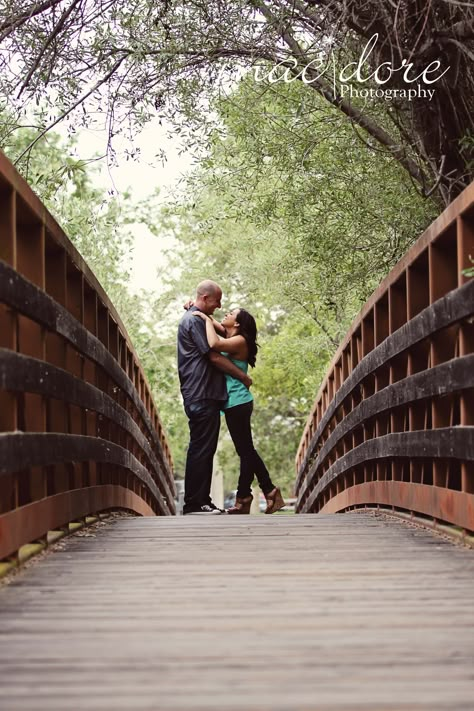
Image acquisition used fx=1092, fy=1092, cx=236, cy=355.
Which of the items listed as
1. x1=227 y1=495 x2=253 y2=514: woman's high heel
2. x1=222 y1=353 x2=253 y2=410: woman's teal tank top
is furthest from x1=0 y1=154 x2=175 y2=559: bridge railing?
x1=227 y1=495 x2=253 y2=514: woman's high heel

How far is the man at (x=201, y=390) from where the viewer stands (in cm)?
916

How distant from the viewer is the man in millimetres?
9156

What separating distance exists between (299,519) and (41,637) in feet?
12.4

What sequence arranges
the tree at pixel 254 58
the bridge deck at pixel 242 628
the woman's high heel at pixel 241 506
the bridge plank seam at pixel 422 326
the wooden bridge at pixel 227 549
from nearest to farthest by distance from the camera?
the bridge deck at pixel 242 628 → the wooden bridge at pixel 227 549 → the bridge plank seam at pixel 422 326 → the tree at pixel 254 58 → the woman's high heel at pixel 241 506

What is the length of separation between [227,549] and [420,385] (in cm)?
139

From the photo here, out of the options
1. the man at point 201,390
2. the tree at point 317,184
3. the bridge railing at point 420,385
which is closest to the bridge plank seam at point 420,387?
the bridge railing at point 420,385

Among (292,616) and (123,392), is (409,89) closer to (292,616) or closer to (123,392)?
(123,392)

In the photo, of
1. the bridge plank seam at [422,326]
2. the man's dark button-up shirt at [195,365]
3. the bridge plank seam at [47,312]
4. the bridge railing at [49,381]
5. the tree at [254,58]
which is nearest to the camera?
the bridge plank seam at [47,312]

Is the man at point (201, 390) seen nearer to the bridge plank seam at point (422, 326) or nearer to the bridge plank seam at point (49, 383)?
the bridge plank seam at point (422, 326)

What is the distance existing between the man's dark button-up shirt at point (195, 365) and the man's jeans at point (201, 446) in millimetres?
77

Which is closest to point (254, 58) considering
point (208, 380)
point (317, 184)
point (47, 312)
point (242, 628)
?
point (317, 184)

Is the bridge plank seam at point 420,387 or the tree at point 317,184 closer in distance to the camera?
the bridge plank seam at point 420,387

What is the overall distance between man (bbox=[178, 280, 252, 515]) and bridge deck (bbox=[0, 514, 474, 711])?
14.0 ft

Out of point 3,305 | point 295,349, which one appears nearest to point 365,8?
point 3,305
